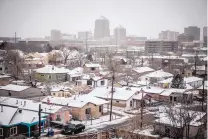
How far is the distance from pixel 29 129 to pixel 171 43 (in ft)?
123

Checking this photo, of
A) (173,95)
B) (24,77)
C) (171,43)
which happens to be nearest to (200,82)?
(173,95)

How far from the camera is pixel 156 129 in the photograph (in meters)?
8.14

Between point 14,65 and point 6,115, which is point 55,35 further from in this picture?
point 6,115

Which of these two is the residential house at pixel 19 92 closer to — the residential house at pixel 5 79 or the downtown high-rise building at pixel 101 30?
the residential house at pixel 5 79

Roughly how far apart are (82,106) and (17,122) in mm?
2527

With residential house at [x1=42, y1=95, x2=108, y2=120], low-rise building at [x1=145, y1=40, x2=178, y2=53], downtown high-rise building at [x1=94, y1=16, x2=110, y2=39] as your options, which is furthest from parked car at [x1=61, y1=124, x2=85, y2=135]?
downtown high-rise building at [x1=94, y1=16, x2=110, y2=39]

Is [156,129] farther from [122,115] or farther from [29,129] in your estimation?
[29,129]

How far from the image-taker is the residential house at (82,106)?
31.2 feet

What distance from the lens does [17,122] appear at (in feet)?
24.7

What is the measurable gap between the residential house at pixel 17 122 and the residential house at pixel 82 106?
5.25 ft

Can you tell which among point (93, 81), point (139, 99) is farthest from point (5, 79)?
point (139, 99)

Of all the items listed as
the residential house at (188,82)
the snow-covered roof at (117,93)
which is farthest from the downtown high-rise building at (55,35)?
the snow-covered roof at (117,93)

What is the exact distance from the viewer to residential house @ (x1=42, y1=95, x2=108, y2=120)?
31.2 ft

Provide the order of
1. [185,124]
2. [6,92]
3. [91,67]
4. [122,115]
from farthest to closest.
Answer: [91,67] < [6,92] < [122,115] < [185,124]
